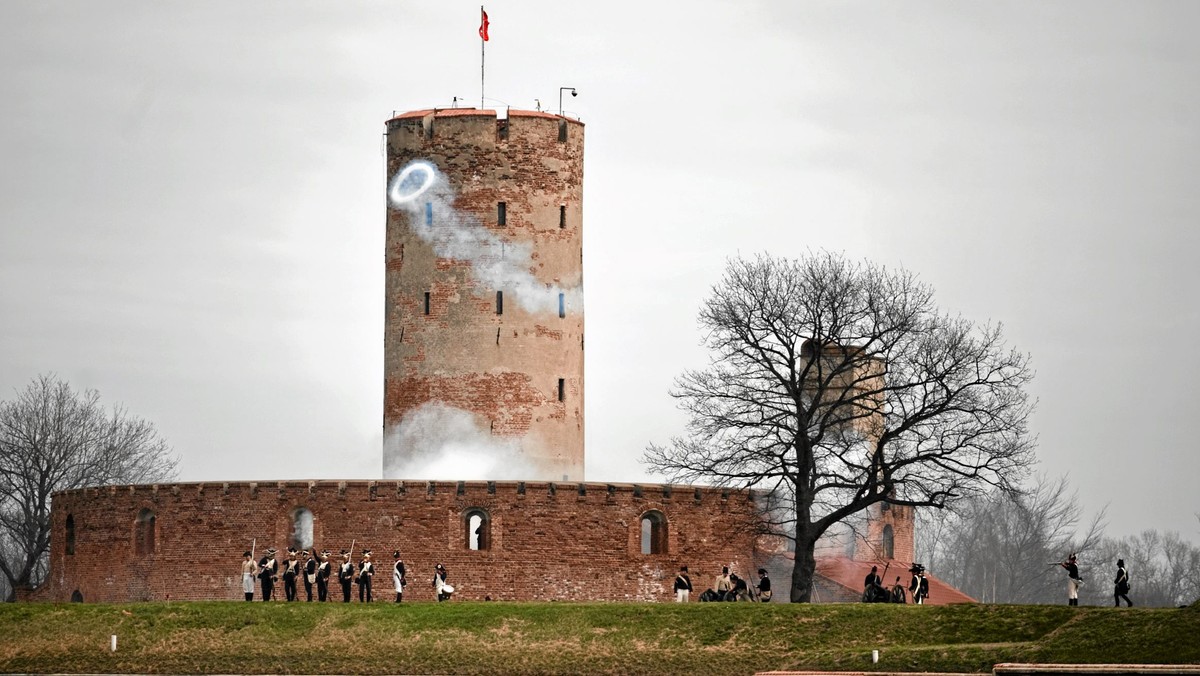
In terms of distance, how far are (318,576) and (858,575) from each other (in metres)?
17.3

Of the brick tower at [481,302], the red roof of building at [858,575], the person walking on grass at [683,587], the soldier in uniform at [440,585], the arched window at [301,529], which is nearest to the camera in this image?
the soldier in uniform at [440,585]

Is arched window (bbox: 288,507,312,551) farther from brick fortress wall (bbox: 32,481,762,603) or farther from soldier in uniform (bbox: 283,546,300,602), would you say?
soldier in uniform (bbox: 283,546,300,602)

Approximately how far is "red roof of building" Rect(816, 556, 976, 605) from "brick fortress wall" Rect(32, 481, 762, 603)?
509cm

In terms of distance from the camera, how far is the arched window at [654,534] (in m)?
57.9

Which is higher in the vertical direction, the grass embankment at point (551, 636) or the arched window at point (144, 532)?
the arched window at point (144, 532)

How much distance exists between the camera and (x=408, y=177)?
6366cm

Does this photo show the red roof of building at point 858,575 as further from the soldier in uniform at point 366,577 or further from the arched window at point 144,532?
the arched window at point 144,532

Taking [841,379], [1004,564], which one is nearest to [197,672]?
[841,379]

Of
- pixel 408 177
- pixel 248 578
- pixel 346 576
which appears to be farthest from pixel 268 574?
pixel 408 177

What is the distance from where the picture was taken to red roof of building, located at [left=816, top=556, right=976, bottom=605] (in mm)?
62188

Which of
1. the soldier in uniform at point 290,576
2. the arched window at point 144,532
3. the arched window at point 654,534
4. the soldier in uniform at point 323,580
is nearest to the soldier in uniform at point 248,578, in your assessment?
the soldier in uniform at point 290,576

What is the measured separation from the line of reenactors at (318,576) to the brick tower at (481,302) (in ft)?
24.8

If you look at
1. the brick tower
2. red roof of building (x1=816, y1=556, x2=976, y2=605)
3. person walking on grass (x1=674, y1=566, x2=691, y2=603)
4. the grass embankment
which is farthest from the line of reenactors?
red roof of building (x1=816, y1=556, x2=976, y2=605)

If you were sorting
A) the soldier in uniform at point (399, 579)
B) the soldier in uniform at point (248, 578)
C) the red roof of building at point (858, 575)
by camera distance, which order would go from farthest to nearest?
1. the red roof of building at point (858, 575)
2. the soldier in uniform at point (248, 578)
3. the soldier in uniform at point (399, 579)
